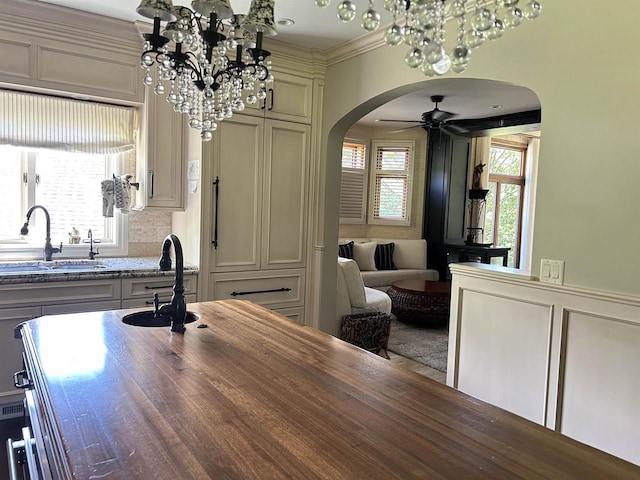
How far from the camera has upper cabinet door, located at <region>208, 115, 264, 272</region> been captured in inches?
133

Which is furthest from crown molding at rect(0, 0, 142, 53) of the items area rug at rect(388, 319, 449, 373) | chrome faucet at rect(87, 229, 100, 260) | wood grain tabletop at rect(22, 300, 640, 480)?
area rug at rect(388, 319, 449, 373)

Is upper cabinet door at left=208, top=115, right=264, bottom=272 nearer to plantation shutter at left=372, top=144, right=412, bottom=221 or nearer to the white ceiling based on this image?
the white ceiling

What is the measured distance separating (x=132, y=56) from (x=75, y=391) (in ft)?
9.00

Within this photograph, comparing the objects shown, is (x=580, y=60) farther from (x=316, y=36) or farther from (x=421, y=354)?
(x=421, y=354)

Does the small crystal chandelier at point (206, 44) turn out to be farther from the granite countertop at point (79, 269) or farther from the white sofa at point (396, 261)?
the white sofa at point (396, 261)

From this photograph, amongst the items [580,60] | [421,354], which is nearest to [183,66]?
[580,60]

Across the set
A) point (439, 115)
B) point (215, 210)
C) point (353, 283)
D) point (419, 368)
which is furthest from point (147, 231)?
point (439, 115)

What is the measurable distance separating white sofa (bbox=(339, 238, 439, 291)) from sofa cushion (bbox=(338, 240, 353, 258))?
0.07 m

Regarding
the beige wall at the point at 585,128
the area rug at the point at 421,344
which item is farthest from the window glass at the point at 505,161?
the beige wall at the point at 585,128

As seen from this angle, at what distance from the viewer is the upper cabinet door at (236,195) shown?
3.37m

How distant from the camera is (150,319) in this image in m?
2.06

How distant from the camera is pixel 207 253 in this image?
3.36 m

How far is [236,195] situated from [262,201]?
0.73ft

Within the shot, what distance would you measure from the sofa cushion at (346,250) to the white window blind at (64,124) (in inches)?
141
